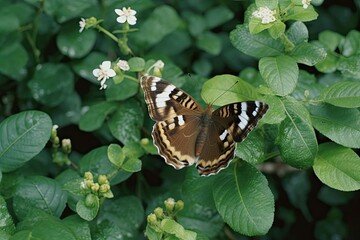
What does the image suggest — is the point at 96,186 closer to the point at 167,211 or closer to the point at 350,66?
the point at 167,211

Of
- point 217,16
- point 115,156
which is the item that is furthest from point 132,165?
point 217,16

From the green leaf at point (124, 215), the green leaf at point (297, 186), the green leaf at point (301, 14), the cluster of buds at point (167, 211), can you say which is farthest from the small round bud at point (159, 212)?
the green leaf at point (297, 186)

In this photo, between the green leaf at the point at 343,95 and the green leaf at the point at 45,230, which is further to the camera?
the green leaf at the point at 343,95

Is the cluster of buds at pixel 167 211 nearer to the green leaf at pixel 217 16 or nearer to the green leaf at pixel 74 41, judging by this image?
the green leaf at pixel 74 41

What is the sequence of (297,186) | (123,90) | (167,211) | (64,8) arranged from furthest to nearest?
(297,186) → (64,8) → (123,90) → (167,211)

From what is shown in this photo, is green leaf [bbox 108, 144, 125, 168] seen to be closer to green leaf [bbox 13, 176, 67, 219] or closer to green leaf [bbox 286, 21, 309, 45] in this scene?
green leaf [bbox 13, 176, 67, 219]

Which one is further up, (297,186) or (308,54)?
(308,54)
